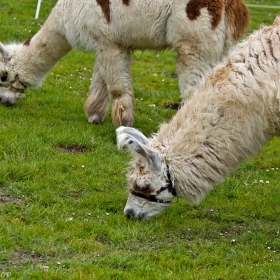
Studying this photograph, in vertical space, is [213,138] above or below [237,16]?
below

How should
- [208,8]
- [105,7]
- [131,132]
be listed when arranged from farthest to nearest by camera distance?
[105,7]
[208,8]
[131,132]

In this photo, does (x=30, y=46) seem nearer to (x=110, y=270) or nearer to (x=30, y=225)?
(x=30, y=225)

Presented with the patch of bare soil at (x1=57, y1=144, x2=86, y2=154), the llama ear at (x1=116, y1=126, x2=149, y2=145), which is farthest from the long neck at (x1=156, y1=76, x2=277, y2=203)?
the patch of bare soil at (x1=57, y1=144, x2=86, y2=154)

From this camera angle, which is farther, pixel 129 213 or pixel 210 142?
pixel 129 213

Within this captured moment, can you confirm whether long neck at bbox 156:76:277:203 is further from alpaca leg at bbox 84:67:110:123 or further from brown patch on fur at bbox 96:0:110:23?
alpaca leg at bbox 84:67:110:123

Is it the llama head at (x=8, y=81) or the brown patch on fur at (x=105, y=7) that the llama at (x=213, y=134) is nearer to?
the brown patch on fur at (x=105, y=7)

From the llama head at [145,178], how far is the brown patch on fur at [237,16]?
2.77 m

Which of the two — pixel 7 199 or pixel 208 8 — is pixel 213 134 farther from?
pixel 208 8

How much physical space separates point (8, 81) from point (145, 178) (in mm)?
3998

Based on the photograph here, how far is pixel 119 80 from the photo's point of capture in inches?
333

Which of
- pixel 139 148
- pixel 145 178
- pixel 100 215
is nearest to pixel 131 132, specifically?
pixel 139 148

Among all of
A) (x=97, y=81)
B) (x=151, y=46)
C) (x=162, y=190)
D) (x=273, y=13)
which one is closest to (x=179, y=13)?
(x=151, y=46)

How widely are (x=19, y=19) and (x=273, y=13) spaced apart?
7.22m

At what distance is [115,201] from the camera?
21.4ft
